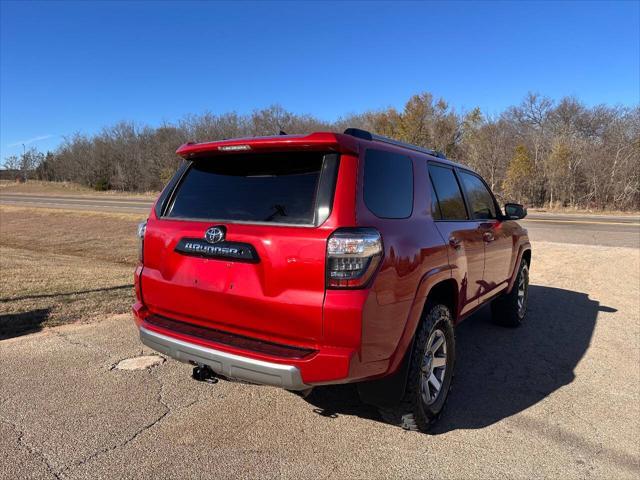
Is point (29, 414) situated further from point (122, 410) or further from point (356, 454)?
point (356, 454)

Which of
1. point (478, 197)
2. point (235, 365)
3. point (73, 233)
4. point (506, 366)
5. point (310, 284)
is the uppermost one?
point (478, 197)

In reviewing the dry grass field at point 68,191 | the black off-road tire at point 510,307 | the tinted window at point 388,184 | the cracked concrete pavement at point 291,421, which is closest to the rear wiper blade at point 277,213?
the tinted window at point 388,184

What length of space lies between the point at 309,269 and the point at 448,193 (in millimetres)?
1923

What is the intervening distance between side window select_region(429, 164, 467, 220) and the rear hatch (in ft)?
4.37

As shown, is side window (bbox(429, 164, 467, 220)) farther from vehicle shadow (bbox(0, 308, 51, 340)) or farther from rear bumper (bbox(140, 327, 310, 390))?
vehicle shadow (bbox(0, 308, 51, 340))

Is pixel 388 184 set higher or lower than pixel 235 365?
higher

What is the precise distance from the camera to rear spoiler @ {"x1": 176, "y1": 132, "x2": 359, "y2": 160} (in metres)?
2.61

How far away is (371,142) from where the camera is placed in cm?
290

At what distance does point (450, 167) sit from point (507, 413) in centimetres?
210

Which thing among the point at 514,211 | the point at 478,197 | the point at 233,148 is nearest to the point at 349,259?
the point at 233,148

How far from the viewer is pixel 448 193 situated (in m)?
3.91

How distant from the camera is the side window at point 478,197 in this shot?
14.6 feet

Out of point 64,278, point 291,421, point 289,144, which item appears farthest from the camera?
point 64,278

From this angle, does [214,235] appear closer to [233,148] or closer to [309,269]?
[233,148]
